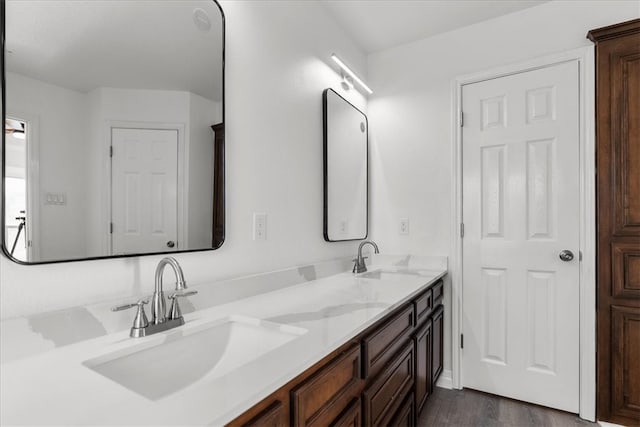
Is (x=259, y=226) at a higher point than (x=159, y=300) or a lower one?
higher

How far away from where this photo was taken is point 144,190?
112 cm

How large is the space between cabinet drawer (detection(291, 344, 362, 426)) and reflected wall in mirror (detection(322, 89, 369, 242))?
1064 mm

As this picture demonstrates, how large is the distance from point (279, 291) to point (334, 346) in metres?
0.71

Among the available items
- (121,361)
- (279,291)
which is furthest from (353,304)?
(121,361)

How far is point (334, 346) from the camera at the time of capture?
936 mm

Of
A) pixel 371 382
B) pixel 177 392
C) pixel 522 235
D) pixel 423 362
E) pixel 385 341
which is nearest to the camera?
pixel 177 392

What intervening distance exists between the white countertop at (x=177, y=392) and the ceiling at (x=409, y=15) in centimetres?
182

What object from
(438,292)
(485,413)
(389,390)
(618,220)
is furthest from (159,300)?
(618,220)

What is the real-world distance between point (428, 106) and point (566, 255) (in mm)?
1289

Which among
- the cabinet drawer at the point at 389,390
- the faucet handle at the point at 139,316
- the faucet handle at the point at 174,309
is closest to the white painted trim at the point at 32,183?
the faucet handle at the point at 139,316

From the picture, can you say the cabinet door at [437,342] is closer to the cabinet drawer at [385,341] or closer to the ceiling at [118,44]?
the cabinet drawer at [385,341]

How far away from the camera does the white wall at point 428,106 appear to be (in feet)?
7.00

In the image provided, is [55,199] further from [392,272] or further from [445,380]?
[445,380]

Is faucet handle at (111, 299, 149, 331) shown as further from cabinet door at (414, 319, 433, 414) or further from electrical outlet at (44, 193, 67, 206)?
cabinet door at (414, 319, 433, 414)
